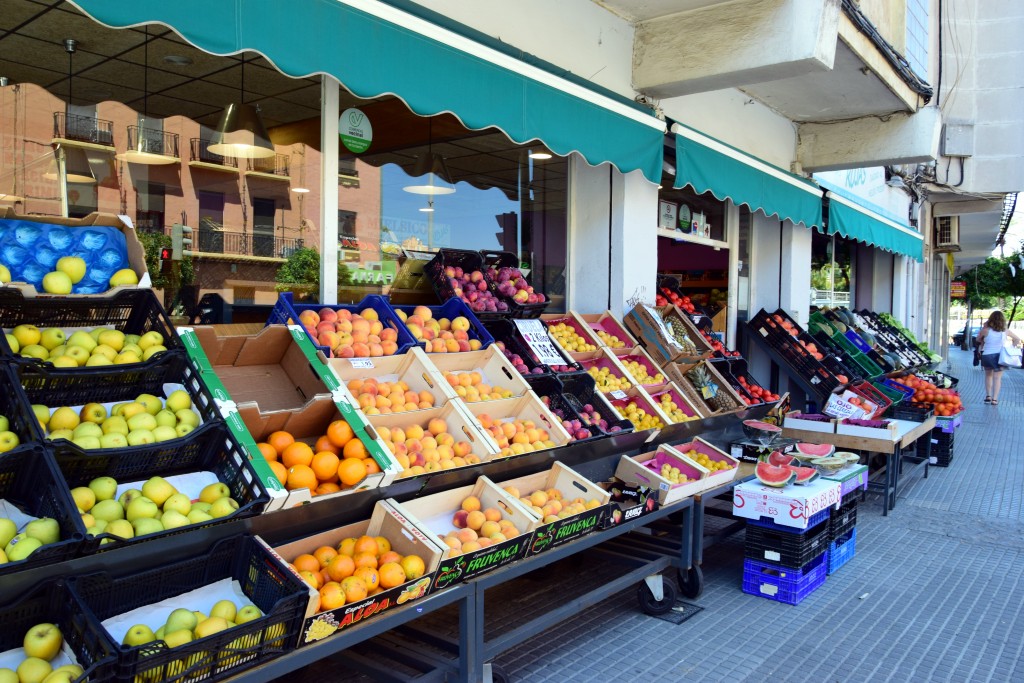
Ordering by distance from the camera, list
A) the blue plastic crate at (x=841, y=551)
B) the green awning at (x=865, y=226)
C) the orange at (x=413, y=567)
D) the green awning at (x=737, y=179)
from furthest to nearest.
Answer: the green awning at (x=865, y=226) < the green awning at (x=737, y=179) < the blue plastic crate at (x=841, y=551) < the orange at (x=413, y=567)

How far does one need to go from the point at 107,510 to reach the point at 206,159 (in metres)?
5.20

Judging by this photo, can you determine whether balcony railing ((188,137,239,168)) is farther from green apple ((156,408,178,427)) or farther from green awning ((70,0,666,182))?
green apple ((156,408,178,427))

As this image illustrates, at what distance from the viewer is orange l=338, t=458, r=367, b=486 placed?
3078 mm

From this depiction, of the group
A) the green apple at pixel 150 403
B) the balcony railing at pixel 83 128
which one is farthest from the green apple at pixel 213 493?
the balcony railing at pixel 83 128

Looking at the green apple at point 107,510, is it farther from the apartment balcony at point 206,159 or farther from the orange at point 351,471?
the apartment balcony at point 206,159

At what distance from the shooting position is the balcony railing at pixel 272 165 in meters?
5.65

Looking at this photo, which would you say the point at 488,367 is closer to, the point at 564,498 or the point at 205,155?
the point at 564,498

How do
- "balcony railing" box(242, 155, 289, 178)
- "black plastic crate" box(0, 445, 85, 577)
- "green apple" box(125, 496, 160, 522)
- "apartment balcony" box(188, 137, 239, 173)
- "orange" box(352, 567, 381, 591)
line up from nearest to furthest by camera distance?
"black plastic crate" box(0, 445, 85, 577)
"green apple" box(125, 496, 160, 522)
"orange" box(352, 567, 381, 591)
"balcony railing" box(242, 155, 289, 178)
"apartment balcony" box(188, 137, 239, 173)

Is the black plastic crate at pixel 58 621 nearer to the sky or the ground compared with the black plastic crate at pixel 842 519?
nearer to the sky

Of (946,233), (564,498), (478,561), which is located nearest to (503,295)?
(564,498)

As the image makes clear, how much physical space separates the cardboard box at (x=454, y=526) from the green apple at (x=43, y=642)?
4.22 feet

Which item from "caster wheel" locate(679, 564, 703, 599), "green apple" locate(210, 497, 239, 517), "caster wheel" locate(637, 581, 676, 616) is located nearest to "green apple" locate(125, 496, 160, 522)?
"green apple" locate(210, 497, 239, 517)

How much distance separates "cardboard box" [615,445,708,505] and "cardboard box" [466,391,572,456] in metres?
0.57

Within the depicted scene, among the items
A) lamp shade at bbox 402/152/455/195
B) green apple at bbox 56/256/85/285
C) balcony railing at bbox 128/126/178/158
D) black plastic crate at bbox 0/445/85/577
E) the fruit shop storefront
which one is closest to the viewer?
black plastic crate at bbox 0/445/85/577
